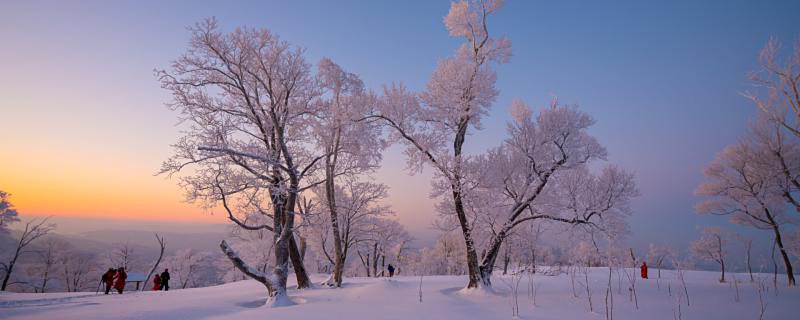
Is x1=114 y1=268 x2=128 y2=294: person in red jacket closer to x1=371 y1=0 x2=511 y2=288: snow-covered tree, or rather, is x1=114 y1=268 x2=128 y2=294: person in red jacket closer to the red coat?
the red coat

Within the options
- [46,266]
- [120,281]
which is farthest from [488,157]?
[46,266]

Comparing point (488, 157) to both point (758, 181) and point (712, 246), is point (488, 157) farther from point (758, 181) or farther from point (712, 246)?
point (712, 246)

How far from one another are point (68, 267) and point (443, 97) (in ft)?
177

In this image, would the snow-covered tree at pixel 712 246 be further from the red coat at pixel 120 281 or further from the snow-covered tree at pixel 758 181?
the red coat at pixel 120 281

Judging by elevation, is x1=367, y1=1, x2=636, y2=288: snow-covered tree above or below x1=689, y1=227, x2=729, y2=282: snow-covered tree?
above

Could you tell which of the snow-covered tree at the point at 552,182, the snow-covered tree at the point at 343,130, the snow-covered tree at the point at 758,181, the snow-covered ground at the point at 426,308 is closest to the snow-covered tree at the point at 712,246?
the snow-covered tree at the point at 758,181

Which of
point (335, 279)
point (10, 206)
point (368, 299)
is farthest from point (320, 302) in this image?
point (10, 206)

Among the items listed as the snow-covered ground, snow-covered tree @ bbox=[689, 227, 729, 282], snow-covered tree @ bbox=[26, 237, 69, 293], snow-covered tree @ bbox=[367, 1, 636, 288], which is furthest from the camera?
snow-covered tree @ bbox=[26, 237, 69, 293]

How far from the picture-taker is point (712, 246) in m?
29.9

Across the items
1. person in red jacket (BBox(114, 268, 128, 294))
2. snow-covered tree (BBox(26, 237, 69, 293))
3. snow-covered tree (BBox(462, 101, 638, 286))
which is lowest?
snow-covered tree (BBox(26, 237, 69, 293))

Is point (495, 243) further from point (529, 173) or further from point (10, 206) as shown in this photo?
point (10, 206)

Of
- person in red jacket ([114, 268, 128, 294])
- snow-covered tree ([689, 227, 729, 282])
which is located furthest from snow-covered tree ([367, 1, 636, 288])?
snow-covered tree ([689, 227, 729, 282])

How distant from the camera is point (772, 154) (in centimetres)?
1741

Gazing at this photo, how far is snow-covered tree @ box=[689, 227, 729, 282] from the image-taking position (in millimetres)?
28922
